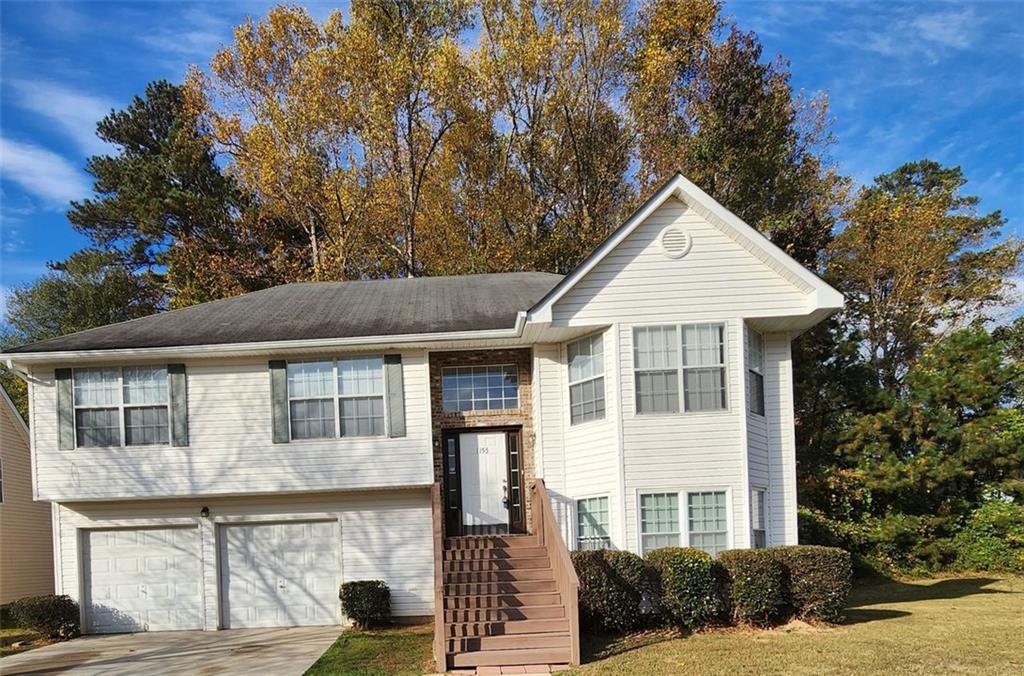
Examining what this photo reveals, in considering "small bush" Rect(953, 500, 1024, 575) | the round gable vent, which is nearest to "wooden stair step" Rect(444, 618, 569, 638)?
the round gable vent

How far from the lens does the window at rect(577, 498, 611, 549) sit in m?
13.9

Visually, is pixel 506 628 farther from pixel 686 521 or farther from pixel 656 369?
pixel 656 369

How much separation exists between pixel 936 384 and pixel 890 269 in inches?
260

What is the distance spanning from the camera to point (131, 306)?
1229 inches

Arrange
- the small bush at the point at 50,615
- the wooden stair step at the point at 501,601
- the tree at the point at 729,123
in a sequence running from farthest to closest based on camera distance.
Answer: the tree at the point at 729,123
the small bush at the point at 50,615
the wooden stair step at the point at 501,601

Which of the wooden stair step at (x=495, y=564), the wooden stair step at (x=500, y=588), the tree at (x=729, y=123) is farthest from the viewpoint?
the tree at (x=729, y=123)

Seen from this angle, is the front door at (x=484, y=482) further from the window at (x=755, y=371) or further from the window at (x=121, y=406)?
the window at (x=121, y=406)

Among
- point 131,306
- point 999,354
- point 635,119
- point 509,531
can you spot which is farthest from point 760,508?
point 131,306

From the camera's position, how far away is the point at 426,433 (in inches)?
582

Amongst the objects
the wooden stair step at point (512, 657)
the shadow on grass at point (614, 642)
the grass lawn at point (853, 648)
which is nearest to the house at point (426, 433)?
the shadow on grass at point (614, 642)

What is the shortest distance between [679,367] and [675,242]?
2.13 meters

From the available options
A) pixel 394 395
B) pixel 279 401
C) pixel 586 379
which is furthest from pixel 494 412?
pixel 279 401

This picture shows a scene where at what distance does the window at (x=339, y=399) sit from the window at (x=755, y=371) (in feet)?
21.6

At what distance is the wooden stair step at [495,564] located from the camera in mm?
13305
